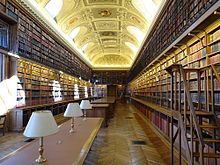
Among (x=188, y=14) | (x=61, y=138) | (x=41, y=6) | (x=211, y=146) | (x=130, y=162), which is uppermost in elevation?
(x=41, y=6)

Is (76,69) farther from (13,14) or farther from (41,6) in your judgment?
(13,14)

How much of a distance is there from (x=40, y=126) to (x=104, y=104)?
695cm

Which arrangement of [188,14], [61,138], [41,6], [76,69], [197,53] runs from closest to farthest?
1. [61,138]
2. [197,53]
3. [188,14]
4. [41,6]
5. [76,69]

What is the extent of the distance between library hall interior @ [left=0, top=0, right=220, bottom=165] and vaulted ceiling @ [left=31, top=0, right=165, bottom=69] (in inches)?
2.6

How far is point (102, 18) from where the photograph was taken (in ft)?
41.4

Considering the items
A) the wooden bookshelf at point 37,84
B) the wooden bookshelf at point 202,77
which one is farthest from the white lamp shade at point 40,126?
the wooden bookshelf at point 37,84

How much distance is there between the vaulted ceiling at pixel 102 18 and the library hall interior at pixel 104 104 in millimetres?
65

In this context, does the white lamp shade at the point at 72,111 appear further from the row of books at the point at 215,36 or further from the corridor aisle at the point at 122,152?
the row of books at the point at 215,36

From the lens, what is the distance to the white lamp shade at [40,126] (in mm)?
1613

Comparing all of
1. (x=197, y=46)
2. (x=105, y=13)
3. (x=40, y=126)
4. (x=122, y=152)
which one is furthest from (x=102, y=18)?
(x=40, y=126)

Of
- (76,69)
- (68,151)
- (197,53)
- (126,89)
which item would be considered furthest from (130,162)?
(126,89)

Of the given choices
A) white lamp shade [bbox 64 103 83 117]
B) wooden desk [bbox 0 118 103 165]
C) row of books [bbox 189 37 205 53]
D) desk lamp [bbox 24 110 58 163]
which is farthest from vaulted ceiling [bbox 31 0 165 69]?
desk lamp [bbox 24 110 58 163]

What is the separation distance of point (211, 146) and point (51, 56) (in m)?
8.40

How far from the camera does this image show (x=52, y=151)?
208 centimetres
